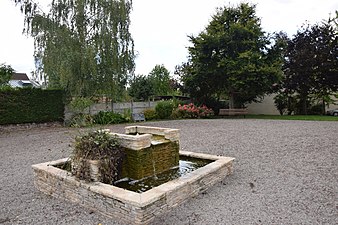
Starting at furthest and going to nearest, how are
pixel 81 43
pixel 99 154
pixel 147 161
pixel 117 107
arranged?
pixel 117 107 → pixel 81 43 → pixel 147 161 → pixel 99 154

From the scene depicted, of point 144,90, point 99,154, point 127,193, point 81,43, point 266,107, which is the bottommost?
point 127,193

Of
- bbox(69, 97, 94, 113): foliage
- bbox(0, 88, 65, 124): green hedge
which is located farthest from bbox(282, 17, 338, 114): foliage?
bbox(0, 88, 65, 124): green hedge

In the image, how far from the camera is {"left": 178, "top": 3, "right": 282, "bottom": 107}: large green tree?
13.7 m

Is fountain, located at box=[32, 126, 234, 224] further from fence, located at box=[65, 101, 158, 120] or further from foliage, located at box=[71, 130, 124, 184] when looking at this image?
fence, located at box=[65, 101, 158, 120]

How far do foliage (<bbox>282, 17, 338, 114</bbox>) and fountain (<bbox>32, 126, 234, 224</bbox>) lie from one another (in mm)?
13213

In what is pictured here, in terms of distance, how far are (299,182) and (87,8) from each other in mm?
11733

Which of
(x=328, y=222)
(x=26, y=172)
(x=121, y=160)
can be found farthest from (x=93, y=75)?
(x=328, y=222)

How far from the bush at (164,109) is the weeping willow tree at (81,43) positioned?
282 centimetres

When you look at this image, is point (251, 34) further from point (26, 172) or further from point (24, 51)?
point (26, 172)

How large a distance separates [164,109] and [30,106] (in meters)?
6.82

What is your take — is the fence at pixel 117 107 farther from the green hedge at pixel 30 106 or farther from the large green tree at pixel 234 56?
the large green tree at pixel 234 56

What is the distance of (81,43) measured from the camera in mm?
11875

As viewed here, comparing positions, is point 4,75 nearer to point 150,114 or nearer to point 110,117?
point 110,117

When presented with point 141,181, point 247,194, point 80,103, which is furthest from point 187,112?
point 247,194
